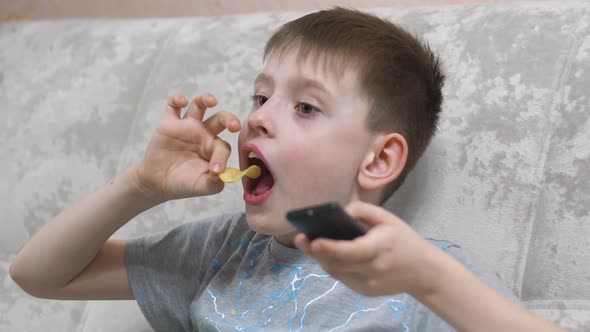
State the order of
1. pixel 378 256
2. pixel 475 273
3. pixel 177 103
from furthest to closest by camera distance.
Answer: pixel 177 103 → pixel 475 273 → pixel 378 256

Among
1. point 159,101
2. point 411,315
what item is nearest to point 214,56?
point 159,101

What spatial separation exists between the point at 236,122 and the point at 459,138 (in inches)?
13.8

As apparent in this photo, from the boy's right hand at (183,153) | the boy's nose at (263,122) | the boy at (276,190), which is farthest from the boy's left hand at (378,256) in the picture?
the boy's right hand at (183,153)

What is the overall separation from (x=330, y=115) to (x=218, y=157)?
0.17 metres

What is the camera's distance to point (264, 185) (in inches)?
40.4

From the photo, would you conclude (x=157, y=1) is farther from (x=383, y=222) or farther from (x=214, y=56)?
(x=383, y=222)

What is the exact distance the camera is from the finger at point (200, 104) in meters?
1.04

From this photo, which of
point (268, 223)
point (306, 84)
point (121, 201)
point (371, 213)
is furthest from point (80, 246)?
point (371, 213)

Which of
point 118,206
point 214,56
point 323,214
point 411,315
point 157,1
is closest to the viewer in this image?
point 323,214

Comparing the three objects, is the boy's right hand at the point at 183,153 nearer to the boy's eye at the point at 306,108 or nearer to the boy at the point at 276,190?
the boy at the point at 276,190

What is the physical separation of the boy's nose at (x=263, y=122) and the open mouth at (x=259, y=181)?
49 millimetres

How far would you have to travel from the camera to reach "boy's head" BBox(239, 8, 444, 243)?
0.97 m

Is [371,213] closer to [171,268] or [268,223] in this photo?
[268,223]

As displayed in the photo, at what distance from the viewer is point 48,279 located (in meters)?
1.11
